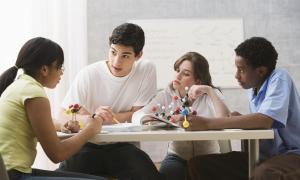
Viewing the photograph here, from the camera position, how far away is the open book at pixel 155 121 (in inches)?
67.4

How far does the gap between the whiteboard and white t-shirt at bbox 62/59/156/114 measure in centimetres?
136

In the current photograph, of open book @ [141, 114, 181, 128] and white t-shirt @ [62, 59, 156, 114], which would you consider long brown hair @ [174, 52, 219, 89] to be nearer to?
white t-shirt @ [62, 59, 156, 114]

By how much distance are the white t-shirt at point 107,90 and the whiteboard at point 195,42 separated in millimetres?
1359

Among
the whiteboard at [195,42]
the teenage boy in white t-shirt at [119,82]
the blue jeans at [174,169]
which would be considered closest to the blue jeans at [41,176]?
the teenage boy in white t-shirt at [119,82]

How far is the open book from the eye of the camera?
5.62ft

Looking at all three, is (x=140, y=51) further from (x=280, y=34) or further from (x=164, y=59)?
(x=280, y=34)

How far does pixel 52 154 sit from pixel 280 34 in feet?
9.59

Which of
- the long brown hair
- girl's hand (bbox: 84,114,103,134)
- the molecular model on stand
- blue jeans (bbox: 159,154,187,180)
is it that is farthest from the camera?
the long brown hair

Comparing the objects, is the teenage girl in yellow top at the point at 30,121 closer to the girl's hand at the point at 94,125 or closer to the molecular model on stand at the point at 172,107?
the girl's hand at the point at 94,125

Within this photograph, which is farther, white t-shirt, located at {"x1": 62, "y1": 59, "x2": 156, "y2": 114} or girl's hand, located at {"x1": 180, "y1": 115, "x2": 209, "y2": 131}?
white t-shirt, located at {"x1": 62, "y1": 59, "x2": 156, "y2": 114}

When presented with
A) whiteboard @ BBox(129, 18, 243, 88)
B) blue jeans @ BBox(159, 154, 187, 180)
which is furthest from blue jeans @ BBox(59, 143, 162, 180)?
whiteboard @ BBox(129, 18, 243, 88)

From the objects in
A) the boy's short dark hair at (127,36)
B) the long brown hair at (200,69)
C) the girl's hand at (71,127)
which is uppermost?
the boy's short dark hair at (127,36)

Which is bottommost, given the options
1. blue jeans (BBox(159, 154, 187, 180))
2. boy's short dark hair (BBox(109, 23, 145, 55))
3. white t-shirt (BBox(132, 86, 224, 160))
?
blue jeans (BBox(159, 154, 187, 180))

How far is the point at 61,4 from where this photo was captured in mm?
3400
